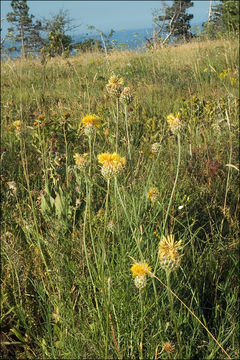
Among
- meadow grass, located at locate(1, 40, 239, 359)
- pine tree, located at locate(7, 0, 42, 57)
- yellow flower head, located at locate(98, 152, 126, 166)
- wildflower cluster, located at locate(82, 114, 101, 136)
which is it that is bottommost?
meadow grass, located at locate(1, 40, 239, 359)

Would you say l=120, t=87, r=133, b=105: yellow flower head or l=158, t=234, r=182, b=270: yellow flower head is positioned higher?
l=120, t=87, r=133, b=105: yellow flower head

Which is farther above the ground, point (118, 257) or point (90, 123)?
point (90, 123)

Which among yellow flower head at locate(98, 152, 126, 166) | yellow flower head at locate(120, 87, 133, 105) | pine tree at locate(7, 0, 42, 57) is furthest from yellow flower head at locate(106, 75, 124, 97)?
pine tree at locate(7, 0, 42, 57)

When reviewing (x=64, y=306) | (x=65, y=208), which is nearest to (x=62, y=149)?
(x=65, y=208)

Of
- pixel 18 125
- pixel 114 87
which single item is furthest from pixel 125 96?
pixel 18 125

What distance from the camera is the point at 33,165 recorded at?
7.36 feet

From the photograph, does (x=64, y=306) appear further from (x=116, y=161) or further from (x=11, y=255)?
(x=116, y=161)

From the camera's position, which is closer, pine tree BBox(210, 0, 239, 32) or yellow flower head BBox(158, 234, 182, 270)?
yellow flower head BBox(158, 234, 182, 270)

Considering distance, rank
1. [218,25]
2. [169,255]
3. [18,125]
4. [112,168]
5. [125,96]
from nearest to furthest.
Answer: [169,255] → [112,168] → [125,96] → [18,125] → [218,25]

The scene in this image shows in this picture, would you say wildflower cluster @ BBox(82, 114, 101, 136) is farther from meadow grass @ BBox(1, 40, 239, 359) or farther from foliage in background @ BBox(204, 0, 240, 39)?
foliage in background @ BBox(204, 0, 240, 39)

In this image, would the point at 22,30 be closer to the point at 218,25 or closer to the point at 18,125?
the point at 18,125

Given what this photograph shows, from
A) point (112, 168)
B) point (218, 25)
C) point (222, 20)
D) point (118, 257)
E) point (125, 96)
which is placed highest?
point (222, 20)

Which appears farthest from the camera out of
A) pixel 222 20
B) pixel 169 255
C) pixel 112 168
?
pixel 222 20

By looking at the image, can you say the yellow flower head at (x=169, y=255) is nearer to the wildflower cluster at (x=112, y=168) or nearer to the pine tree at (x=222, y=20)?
the wildflower cluster at (x=112, y=168)
